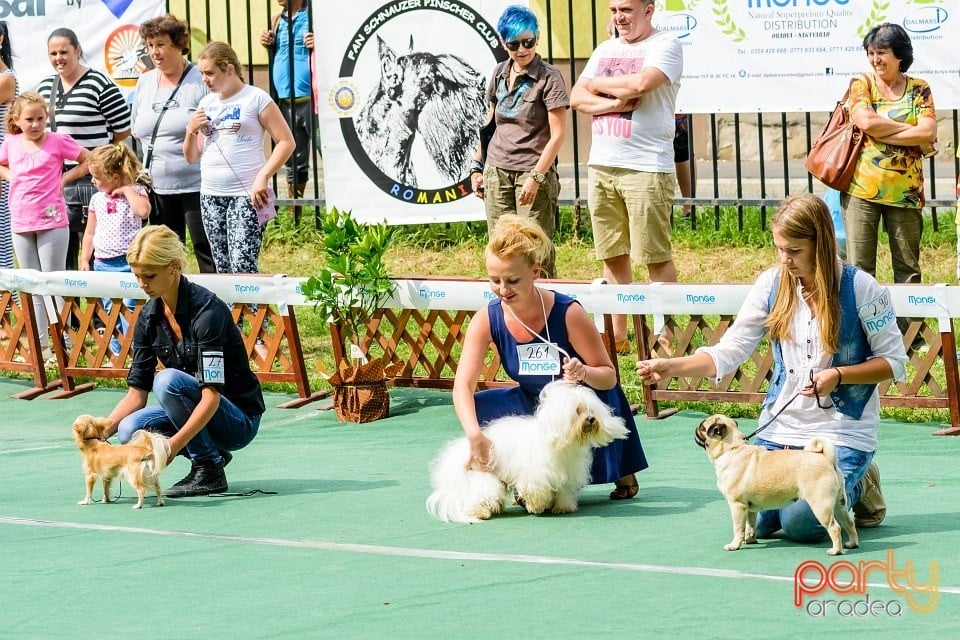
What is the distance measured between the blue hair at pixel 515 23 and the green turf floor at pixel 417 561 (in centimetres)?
282

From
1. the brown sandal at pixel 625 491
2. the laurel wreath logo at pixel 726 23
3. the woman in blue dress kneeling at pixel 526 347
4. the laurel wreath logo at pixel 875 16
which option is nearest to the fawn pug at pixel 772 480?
the woman in blue dress kneeling at pixel 526 347

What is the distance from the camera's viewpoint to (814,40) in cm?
1007

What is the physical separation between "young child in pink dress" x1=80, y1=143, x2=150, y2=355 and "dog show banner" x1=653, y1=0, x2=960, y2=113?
12.3ft

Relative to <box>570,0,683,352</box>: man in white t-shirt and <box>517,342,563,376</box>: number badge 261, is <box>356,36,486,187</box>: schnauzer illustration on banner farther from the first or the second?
<box>517,342,563,376</box>: number badge 261

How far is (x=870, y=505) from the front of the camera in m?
5.33

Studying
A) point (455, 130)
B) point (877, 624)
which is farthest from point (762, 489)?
point (455, 130)

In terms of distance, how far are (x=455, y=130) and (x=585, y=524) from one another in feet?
20.3

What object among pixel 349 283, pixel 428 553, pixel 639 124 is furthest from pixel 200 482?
pixel 639 124

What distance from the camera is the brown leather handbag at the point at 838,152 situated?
8.37 meters

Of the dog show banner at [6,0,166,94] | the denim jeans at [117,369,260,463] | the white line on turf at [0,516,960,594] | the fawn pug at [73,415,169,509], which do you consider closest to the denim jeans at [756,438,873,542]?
the white line on turf at [0,516,960,594]

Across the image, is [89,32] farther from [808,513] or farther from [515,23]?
[808,513]

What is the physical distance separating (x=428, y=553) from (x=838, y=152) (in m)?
4.21

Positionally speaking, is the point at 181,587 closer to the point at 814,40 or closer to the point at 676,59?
the point at 676,59

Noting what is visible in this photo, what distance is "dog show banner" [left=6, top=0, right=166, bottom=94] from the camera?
12258 millimetres
